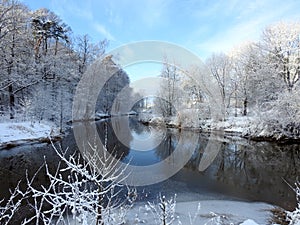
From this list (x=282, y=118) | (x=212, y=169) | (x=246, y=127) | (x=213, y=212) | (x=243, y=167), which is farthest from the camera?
(x=246, y=127)

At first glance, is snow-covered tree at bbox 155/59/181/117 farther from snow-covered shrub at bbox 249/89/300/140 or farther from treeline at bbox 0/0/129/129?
snow-covered shrub at bbox 249/89/300/140

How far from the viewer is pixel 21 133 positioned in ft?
43.1

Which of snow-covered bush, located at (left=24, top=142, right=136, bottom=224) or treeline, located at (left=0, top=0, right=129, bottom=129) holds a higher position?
treeline, located at (left=0, top=0, right=129, bottom=129)

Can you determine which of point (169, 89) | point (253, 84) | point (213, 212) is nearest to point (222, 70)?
point (253, 84)

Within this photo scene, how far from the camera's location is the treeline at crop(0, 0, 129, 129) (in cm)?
1512

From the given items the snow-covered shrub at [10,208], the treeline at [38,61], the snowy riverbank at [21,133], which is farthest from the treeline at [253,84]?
the snow-covered shrub at [10,208]

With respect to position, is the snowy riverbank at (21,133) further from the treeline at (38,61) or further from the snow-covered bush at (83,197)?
the snow-covered bush at (83,197)

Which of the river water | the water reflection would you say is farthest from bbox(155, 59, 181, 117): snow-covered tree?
the river water

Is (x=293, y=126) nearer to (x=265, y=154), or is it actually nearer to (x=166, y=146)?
(x=265, y=154)

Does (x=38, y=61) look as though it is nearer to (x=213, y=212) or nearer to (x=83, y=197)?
(x=213, y=212)

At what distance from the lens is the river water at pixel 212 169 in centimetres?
657

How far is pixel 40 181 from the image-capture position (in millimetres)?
7055

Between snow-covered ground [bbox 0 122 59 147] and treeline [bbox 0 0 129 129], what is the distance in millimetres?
1108

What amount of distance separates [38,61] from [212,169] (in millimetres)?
15917
